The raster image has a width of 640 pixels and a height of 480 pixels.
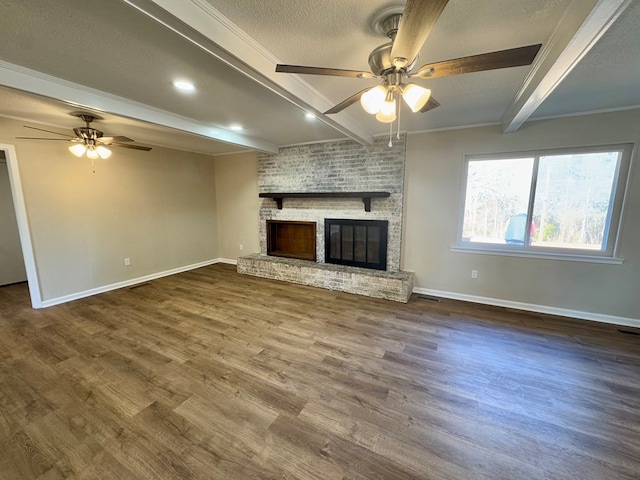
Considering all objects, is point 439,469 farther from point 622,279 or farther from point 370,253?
point 622,279

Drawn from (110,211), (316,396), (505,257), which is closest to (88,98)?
(110,211)

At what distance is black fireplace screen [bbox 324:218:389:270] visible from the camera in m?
4.20

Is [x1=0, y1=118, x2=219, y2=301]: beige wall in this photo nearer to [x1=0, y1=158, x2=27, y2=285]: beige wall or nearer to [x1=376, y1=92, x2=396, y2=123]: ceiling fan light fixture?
[x1=0, y1=158, x2=27, y2=285]: beige wall

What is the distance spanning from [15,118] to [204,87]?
9.70ft

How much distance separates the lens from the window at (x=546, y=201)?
303 cm

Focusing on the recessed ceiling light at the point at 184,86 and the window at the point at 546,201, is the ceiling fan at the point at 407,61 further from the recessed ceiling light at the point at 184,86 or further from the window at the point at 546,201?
the window at the point at 546,201

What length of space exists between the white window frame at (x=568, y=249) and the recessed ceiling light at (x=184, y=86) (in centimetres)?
352

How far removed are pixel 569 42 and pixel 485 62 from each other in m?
0.60

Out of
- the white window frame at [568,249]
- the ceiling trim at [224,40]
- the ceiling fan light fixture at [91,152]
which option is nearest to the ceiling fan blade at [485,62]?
the ceiling trim at [224,40]

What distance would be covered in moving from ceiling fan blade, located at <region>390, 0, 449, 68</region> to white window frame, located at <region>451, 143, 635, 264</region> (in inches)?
113

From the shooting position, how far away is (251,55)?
171cm

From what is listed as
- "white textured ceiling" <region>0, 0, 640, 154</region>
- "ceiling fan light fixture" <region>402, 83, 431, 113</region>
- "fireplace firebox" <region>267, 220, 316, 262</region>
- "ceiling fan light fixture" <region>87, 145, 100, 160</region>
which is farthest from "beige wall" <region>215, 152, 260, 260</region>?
"ceiling fan light fixture" <region>402, 83, 431, 113</region>

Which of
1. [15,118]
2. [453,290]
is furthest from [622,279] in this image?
[15,118]

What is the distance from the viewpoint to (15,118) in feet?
10.5
